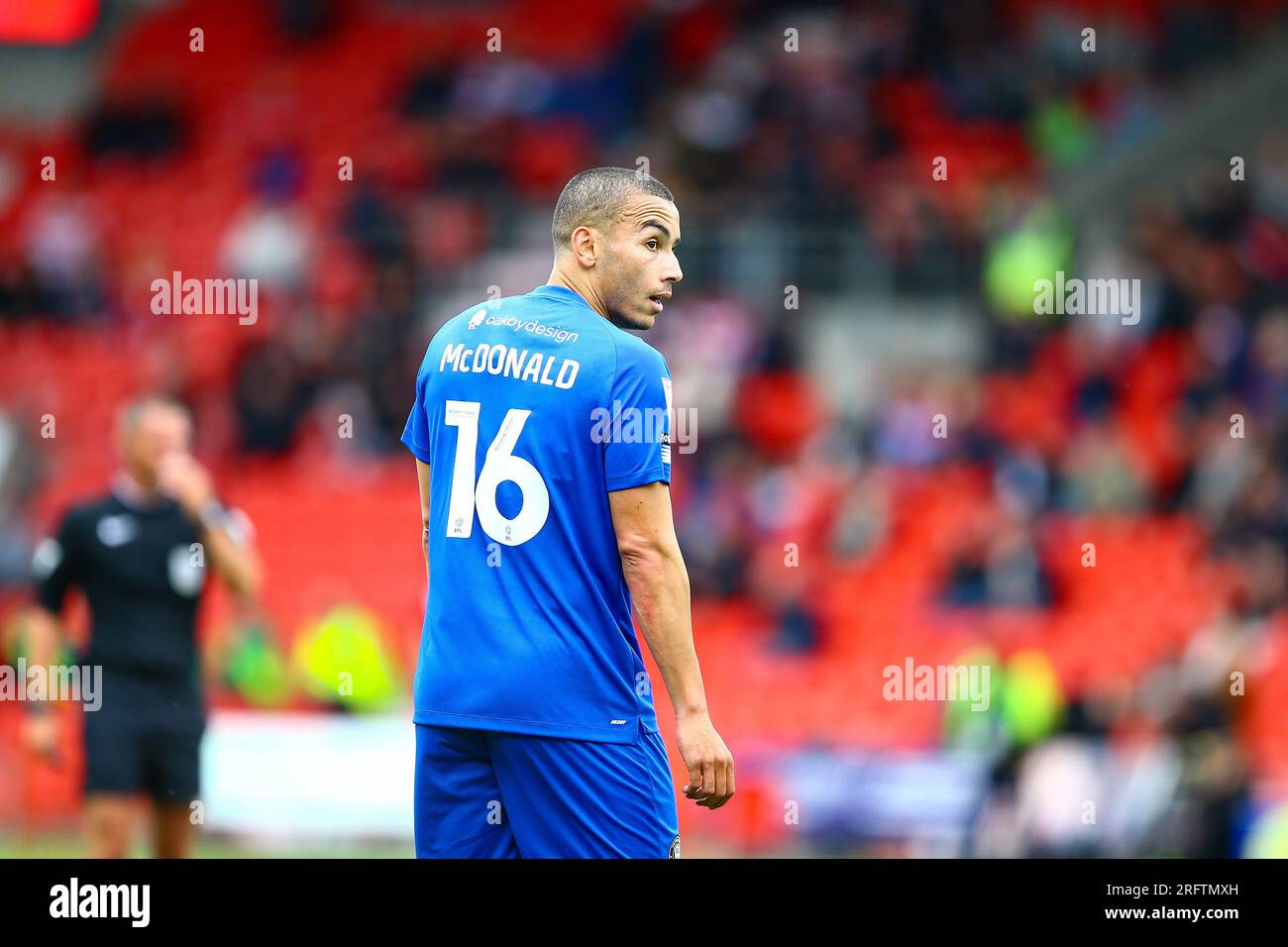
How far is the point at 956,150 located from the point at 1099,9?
2.23 meters

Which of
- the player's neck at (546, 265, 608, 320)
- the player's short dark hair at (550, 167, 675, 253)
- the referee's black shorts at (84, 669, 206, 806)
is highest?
the player's short dark hair at (550, 167, 675, 253)

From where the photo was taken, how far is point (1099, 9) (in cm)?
1867

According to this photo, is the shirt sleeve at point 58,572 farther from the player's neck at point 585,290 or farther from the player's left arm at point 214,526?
the player's neck at point 585,290

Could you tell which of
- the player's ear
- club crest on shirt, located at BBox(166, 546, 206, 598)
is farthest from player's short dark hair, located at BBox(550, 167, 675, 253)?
club crest on shirt, located at BBox(166, 546, 206, 598)

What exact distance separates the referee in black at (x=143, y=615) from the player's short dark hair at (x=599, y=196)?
10.8 feet

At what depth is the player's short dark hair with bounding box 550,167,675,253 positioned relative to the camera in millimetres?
4586

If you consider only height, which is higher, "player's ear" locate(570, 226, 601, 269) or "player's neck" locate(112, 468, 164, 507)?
"player's ear" locate(570, 226, 601, 269)

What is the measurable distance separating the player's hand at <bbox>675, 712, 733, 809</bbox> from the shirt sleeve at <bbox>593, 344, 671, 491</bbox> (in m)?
0.56

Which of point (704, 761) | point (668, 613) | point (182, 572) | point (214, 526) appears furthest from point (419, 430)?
point (182, 572)

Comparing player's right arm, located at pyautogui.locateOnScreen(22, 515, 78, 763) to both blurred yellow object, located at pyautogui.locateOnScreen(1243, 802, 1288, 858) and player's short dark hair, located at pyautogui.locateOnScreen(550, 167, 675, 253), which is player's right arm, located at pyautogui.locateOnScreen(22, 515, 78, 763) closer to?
player's short dark hair, located at pyautogui.locateOnScreen(550, 167, 675, 253)
